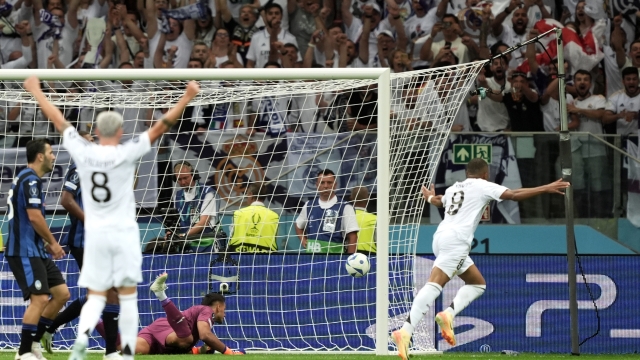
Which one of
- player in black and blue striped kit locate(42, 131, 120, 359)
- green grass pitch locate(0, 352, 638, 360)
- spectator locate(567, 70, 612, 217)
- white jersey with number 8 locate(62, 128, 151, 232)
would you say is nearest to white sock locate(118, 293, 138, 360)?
white jersey with number 8 locate(62, 128, 151, 232)

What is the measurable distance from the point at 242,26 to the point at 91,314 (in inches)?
366

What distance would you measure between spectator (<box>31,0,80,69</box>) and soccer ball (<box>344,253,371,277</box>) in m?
7.23

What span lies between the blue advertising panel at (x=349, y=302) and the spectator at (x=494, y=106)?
2.88 metres

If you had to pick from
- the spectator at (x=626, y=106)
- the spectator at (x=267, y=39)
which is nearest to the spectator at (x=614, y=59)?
the spectator at (x=626, y=106)

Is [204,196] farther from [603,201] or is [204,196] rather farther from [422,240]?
[603,201]

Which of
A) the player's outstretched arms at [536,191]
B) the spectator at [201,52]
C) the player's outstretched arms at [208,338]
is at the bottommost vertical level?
the player's outstretched arms at [208,338]

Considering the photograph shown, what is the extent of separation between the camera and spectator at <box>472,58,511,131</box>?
48.0ft

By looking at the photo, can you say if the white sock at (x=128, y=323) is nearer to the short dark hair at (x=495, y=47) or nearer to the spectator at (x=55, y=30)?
the short dark hair at (x=495, y=47)

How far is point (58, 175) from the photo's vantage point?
13375 millimetres

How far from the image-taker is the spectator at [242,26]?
1576 cm

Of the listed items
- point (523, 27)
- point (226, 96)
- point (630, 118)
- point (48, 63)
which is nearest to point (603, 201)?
point (630, 118)

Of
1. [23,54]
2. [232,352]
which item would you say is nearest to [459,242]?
[232,352]

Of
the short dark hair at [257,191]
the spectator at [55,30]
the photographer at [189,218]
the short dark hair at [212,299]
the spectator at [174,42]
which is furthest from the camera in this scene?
the spectator at [55,30]

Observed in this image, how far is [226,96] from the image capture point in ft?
41.1
